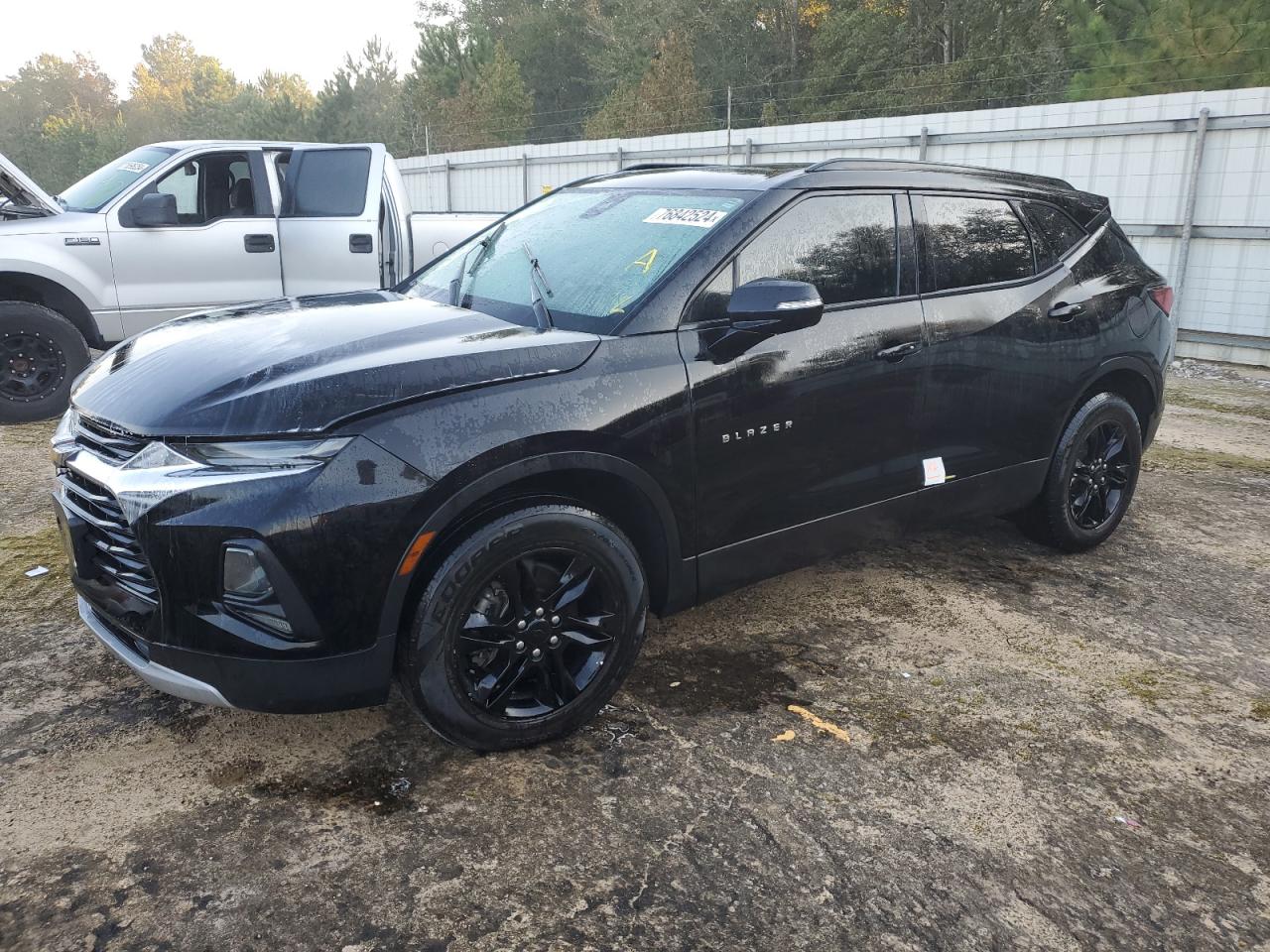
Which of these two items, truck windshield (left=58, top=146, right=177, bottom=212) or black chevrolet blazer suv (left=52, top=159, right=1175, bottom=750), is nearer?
black chevrolet blazer suv (left=52, top=159, right=1175, bottom=750)

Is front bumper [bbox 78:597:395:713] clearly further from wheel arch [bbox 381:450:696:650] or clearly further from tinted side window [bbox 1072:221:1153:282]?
tinted side window [bbox 1072:221:1153:282]

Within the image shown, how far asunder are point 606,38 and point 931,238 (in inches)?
1668

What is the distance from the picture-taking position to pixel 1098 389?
15.1 ft

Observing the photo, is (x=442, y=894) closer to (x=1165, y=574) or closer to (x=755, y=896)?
(x=755, y=896)

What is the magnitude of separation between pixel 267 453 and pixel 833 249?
211cm

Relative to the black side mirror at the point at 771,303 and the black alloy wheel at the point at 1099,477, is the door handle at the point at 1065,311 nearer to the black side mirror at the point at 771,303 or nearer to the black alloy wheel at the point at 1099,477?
the black alloy wheel at the point at 1099,477

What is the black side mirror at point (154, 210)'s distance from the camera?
262 inches

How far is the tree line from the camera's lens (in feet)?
65.5

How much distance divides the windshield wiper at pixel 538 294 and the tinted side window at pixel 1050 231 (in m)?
2.21

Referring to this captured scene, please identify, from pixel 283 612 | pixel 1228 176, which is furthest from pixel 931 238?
pixel 1228 176

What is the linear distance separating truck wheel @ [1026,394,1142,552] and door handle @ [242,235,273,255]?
563cm

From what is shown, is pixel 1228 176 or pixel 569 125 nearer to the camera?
pixel 1228 176

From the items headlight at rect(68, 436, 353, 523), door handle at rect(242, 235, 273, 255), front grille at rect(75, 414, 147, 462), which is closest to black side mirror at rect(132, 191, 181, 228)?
door handle at rect(242, 235, 273, 255)

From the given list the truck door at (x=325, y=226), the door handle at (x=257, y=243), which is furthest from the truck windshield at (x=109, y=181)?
the truck door at (x=325, y=226)
